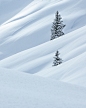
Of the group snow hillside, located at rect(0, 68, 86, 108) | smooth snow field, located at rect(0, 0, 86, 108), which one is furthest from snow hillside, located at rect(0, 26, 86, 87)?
snow hillside, located at rect(0, 68, 86, 108)

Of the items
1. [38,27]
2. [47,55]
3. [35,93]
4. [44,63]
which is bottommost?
[35,93]

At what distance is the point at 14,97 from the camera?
11.4 ft

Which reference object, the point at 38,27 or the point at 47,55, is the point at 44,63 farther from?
the point at 38,27

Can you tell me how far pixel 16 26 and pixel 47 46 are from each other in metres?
30.5

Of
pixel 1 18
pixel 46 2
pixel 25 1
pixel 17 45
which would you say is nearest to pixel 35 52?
pixel 17 45

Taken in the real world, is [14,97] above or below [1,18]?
Answer: below

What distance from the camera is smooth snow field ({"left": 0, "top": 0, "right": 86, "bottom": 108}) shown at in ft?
12.4

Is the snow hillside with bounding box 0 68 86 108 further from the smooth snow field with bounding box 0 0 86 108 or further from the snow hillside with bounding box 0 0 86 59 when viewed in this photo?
the snow hillside with bounding box 0 0 86 59

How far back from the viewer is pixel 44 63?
63.2 feet

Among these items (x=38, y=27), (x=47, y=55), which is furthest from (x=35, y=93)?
(x=38, y=27)

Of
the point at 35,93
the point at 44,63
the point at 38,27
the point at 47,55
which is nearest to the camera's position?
the point at 35,93

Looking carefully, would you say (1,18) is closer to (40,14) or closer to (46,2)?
(46,2)

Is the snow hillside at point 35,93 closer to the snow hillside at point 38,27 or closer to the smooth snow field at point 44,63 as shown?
the smooth snow field at point 44,63

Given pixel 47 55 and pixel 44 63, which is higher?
pixel 47 55
